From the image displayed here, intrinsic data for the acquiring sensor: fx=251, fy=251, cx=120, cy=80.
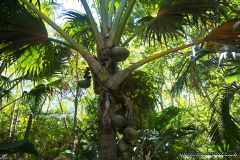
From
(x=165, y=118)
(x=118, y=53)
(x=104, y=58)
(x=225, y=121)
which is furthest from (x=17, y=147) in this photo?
(x=165, y=118)

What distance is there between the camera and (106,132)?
2.42m

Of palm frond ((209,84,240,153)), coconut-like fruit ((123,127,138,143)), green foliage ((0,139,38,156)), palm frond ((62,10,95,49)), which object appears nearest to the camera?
green foliage ((0,139,38,156))

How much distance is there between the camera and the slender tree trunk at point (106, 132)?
92.6 inches

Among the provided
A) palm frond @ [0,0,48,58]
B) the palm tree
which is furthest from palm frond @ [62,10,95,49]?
palm frond @ [0,0,48,58]

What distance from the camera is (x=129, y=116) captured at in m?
2.54

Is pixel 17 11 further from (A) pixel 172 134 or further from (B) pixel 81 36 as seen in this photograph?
(A) pixel 172 134

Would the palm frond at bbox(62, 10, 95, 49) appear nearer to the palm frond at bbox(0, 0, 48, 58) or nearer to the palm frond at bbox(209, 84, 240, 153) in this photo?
the palm frond at bbox(0, 0, 48, 58)

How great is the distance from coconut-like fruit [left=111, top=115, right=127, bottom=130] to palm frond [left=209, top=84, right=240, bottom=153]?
1.39 metres

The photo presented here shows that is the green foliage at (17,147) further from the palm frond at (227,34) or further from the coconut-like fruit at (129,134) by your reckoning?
the palm frond at (227,34)

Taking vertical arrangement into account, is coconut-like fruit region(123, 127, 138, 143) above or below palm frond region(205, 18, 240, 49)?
below

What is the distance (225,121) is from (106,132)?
1.69 meters

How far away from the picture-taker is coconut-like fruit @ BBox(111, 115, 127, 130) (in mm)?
2359

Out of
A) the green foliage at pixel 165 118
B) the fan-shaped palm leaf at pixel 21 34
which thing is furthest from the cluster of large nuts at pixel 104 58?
the green foliage at pixel 165 118

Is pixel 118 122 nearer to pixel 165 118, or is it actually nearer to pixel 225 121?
pixel 225 121
